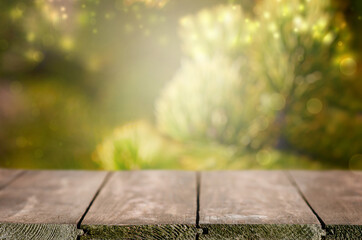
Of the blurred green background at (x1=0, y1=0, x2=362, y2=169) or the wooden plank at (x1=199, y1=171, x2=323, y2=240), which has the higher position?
the blurred green background at (x1=0, y1=0, x2=362, y2=169)

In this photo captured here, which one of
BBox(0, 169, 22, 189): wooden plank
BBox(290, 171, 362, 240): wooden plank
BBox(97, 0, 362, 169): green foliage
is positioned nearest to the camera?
BBox(290, 171, 362, 240): wooden plank

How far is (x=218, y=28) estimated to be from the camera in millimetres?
1843

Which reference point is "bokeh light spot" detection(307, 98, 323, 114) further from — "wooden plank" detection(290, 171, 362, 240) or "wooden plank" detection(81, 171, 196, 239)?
"wooden plank" detection(81, 171, 196, 239)

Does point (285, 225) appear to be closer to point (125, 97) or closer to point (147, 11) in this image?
point (125, 97)

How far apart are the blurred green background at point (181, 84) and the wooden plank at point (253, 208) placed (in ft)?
0.71

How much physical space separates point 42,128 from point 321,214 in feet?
4.11

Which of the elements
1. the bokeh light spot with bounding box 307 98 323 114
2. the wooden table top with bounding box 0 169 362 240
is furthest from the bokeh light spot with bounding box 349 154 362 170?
the bokeh light spot with bounding box 307 98 323 114

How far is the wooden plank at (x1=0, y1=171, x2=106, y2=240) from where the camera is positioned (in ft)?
4.15

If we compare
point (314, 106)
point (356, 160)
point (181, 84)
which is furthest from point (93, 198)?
point (356, 160)

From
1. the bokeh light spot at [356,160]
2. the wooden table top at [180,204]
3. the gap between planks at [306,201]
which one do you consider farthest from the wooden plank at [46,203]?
the bokeh light spot at [356,160]

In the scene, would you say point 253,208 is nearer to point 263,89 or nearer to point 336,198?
point 336,198

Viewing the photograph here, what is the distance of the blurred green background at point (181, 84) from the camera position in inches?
72.4

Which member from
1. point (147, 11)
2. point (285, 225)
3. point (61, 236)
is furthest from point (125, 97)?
point (285, 225)

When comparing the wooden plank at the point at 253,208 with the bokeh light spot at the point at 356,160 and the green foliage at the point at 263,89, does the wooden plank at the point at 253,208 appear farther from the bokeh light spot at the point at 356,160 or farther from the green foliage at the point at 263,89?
the bokeh light spot at the point at 356,160
